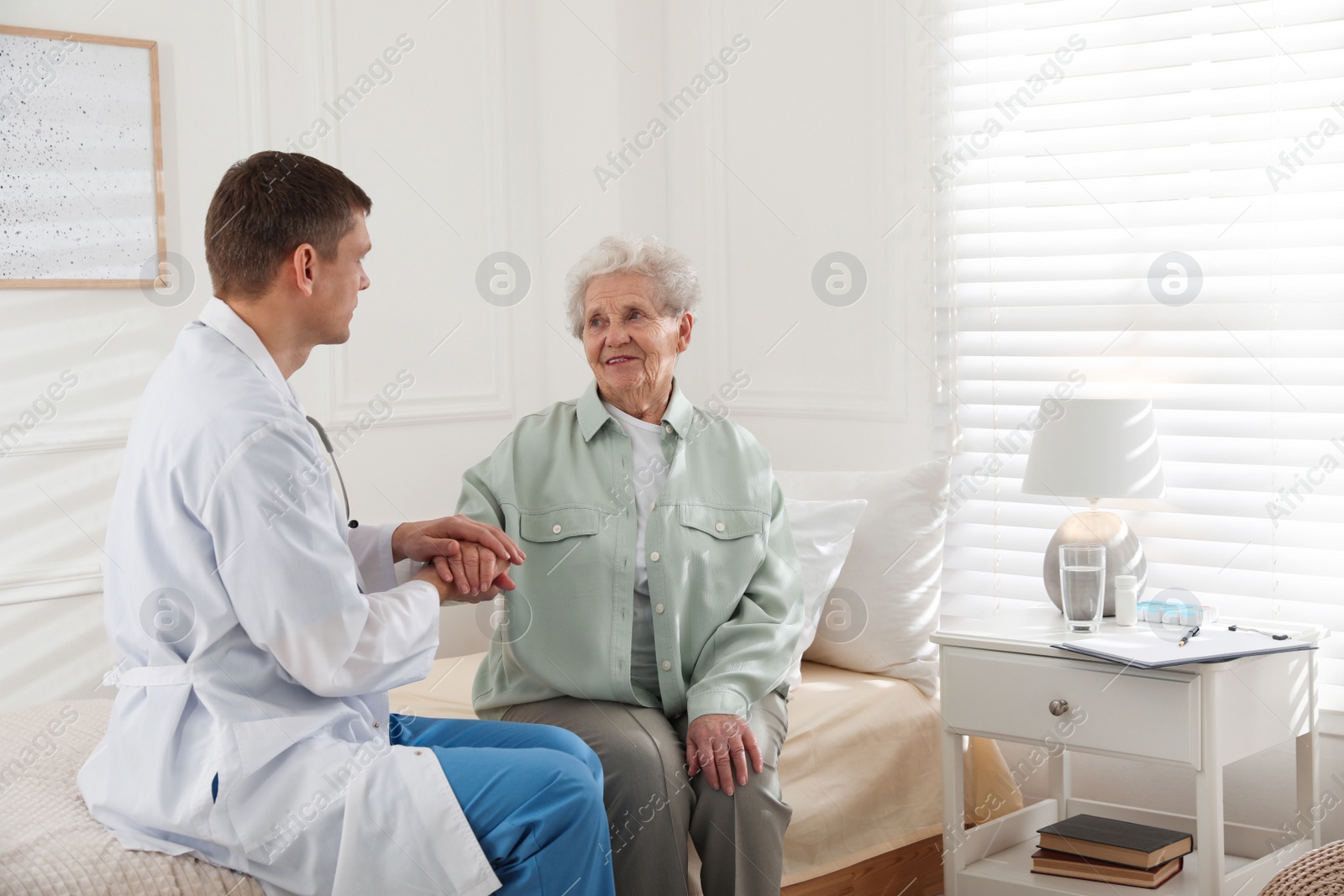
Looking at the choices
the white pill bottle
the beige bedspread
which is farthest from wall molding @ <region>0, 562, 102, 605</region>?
the white pill bottle

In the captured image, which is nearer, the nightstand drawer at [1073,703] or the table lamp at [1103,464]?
the nightstand drawer at [1073,703]

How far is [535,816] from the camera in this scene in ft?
4.82

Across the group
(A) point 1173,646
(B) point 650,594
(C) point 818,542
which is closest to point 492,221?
(C) point 818,542

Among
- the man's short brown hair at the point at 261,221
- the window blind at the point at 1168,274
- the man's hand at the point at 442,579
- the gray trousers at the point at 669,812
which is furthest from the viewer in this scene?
the window blind at the point at 1168,274

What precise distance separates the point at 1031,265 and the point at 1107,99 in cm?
41

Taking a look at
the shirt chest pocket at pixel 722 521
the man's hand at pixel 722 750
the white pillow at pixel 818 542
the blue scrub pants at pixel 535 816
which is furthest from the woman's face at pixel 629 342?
the blue scrub pants at pixel 535 816

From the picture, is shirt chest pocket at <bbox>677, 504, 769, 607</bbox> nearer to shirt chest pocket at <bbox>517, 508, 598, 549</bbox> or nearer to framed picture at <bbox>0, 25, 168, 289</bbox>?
shirt chest pocket at <bbox>517, 508, 598, 549</bbox>

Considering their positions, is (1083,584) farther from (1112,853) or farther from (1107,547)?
(1112,853)

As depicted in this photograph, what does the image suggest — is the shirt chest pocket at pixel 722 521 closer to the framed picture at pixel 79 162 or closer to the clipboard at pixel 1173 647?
the clipboard at pixel 1173 647

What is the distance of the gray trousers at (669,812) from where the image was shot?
1860mm

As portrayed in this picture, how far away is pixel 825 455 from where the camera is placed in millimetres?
3240

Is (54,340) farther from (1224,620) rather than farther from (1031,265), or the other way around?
(1224,620)

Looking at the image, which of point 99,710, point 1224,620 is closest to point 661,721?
point 99,710

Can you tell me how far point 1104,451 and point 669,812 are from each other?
1.21 m
